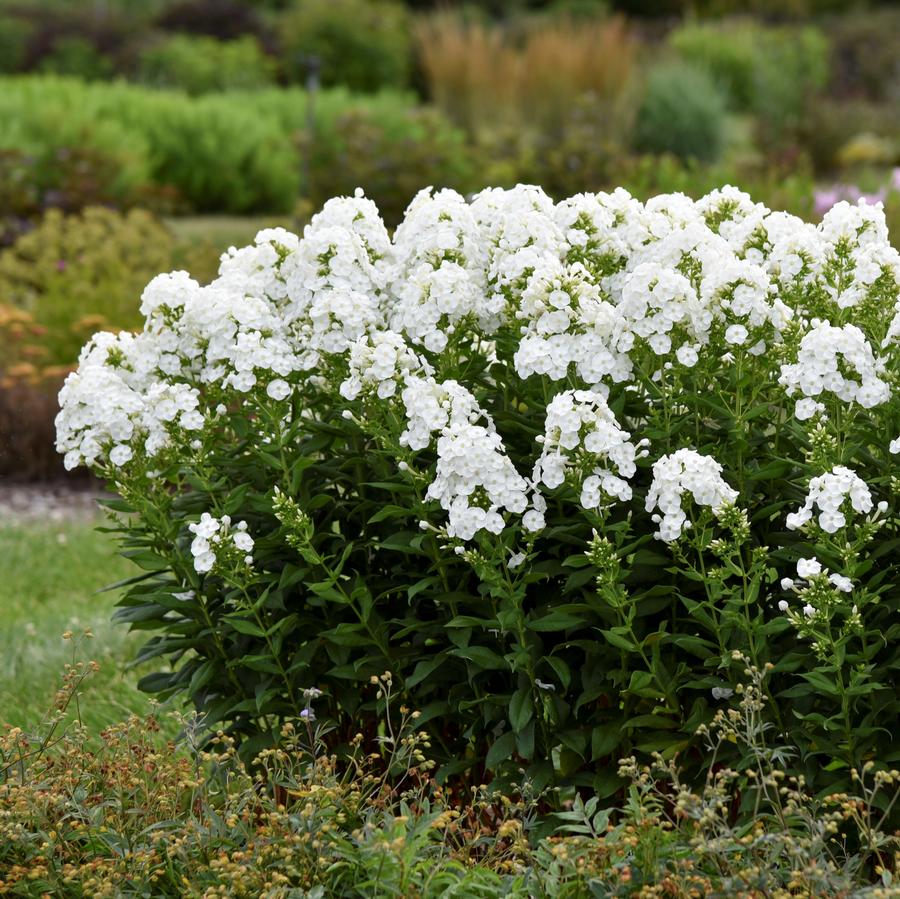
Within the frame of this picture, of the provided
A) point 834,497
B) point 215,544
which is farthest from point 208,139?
point 834,497

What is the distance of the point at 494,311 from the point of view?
3396 mm

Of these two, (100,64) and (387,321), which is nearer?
(387,321)

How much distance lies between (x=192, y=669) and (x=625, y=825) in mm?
1363

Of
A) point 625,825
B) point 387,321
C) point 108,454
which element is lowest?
point 625,825

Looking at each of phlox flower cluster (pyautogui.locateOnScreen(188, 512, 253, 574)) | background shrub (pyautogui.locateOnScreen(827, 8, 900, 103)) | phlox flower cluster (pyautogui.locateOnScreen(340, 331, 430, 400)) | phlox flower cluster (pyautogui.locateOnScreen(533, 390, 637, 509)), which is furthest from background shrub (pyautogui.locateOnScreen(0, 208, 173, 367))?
background shrub (pyautogui.locateOnScreen(827, 8, 900, 103))

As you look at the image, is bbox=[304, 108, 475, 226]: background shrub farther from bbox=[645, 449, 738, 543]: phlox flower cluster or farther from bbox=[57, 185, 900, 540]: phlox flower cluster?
bbox=[645, 449, 738, 543]: phlox flower cluster

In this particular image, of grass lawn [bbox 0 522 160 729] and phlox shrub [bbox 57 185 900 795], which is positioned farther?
grass lawn [bbox 0 522 160 729]

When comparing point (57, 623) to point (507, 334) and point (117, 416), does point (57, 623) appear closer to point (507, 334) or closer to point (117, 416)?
point (117, 416)

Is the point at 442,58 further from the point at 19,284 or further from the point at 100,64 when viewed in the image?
the point at 19,284

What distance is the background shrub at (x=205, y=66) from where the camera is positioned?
22.7m

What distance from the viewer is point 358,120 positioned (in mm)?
14789

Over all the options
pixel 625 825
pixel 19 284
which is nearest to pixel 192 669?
pixel 625 825

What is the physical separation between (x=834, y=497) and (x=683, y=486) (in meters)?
0.31

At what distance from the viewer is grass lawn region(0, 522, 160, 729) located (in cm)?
478
